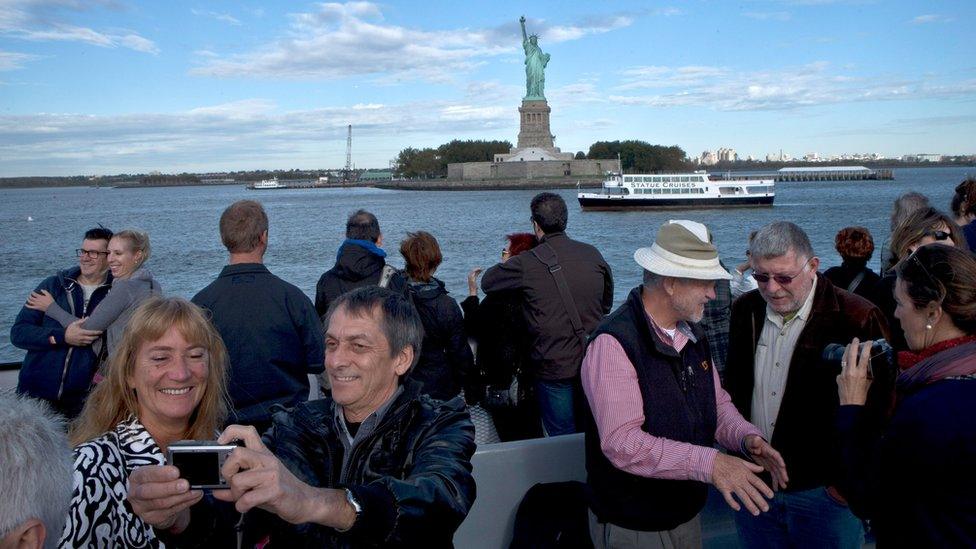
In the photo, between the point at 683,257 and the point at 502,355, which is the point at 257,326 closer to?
the point at 502,355

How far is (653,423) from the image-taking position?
2.19 metres

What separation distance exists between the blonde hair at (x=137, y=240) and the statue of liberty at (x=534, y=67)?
67.9 m

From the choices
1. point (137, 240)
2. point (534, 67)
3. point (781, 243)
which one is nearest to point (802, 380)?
point (781, 243)

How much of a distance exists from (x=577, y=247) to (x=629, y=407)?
5.59 ft

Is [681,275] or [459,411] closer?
[459,411]

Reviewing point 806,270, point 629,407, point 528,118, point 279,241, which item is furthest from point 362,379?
point 528,118

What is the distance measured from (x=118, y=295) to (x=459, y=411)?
216cm

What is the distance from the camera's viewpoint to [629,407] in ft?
7.00

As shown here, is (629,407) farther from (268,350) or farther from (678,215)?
(678,215)

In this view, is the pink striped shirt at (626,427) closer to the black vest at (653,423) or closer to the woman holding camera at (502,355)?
→ the black vest at (653,423)

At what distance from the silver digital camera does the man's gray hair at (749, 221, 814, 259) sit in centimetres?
180

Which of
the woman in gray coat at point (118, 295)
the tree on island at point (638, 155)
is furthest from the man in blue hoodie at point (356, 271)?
the tree on island at point (638, 155)

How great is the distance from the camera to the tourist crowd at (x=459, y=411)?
1.55 metres

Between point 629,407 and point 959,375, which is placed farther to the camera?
point 629,407
